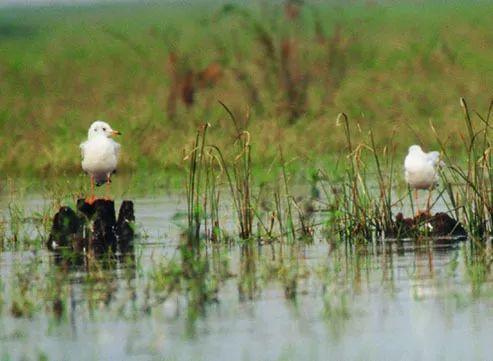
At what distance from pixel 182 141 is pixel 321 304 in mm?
12787

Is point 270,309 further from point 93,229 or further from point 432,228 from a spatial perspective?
point 93,229

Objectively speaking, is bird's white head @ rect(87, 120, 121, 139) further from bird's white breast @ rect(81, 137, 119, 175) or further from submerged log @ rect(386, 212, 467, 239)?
submerged log @ rect(386, 212, 467, 239)

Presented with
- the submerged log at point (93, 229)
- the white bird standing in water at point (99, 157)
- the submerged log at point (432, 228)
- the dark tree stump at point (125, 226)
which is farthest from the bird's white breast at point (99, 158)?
the submerged log at point (432, 228)

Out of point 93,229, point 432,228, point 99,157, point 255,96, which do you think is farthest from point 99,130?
point 255,96

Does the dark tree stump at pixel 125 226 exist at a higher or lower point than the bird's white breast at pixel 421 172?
lower

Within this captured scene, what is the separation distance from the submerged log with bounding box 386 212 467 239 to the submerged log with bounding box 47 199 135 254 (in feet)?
6.88

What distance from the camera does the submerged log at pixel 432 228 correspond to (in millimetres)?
13945

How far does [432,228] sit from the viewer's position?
46.0 ft

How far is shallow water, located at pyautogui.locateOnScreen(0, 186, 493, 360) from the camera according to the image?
9594mm

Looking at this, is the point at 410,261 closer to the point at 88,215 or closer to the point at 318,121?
the point at 88,215

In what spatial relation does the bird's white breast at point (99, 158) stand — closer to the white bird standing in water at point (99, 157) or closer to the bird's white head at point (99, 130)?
the white bird standing in water at point (99, 157)

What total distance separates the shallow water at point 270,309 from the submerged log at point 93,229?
1.37 feet

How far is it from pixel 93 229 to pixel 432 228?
2.77 m

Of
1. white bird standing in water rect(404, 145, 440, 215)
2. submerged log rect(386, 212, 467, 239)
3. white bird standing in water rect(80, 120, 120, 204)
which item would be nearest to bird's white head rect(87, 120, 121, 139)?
white bird standing in water rect(80, 120, 120, 204)
